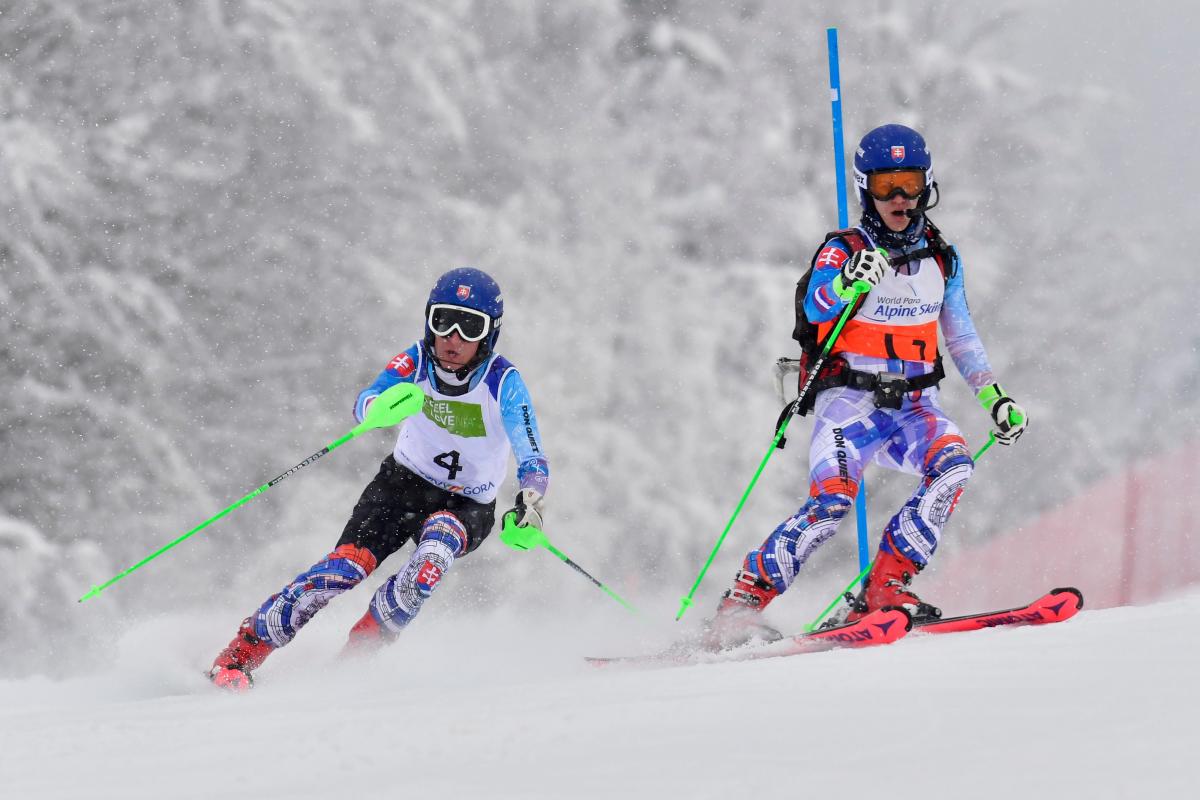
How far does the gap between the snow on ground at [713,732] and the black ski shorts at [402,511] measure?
96cm

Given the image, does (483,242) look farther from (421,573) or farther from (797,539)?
(797,539)

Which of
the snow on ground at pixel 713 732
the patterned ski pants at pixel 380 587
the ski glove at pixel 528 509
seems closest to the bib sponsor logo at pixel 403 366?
the patterned ski pants at pixel 380 587

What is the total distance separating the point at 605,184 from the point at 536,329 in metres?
2.60

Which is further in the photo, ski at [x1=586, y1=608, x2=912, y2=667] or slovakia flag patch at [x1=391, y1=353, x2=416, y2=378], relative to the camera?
slovakia flag patch at [x1=391, y1=353, x2=416, y2=378]

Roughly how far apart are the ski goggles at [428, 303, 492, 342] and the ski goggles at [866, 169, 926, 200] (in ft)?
5.81

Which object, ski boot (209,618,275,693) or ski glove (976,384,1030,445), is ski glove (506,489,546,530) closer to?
ski boot (209,618,275,693)

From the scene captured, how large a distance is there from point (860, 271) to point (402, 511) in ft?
7.79

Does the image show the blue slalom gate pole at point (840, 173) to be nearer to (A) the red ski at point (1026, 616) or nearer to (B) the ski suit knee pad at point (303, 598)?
(A) the red ski at point (1026, 616)

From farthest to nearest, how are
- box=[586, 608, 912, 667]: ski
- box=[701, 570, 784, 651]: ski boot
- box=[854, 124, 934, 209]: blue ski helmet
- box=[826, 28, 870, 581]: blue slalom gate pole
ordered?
1. box=[826, 28, 870, 581]: blue slalom gate pole
2. box=[701, 570, 784, 651]: ski boot
3. box=[854, 124, 934, 209]: blue ski helmet
4. box=[586, 608, 912, 667]: ski

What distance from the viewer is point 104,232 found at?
53.9 feet

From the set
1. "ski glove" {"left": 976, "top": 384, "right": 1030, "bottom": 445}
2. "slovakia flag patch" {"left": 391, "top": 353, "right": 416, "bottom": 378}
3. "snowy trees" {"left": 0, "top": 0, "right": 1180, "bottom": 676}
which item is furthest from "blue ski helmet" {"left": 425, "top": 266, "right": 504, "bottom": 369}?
"snowy trees" {"left": 0, "top": 0, "right": 1180, "bottom": 676}

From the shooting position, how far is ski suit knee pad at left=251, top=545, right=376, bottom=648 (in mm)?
6086

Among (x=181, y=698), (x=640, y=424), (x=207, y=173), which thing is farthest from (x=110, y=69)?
(x=181, y=698)

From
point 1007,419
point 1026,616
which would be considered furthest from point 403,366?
point 1026,616
